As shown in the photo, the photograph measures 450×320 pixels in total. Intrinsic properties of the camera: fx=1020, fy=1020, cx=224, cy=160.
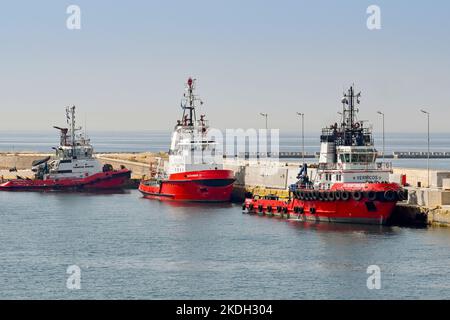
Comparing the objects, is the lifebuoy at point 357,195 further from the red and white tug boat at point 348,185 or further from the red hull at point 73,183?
the red hull at point 73,183

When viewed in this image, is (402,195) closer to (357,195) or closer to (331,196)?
(357,195)

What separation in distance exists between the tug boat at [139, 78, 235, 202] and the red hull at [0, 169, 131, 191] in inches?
664

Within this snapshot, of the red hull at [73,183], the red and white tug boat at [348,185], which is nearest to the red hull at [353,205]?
the red and white tug boat at [348,185]

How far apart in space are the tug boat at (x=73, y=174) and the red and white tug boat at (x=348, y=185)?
147 feet

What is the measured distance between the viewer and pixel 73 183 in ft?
395

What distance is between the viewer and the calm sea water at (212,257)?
160ft

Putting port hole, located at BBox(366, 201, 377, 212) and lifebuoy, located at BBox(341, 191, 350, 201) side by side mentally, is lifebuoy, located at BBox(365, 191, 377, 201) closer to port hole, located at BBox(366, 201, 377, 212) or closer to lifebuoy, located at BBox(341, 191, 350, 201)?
port hole, located at BBox(366, 201, 377, 212)

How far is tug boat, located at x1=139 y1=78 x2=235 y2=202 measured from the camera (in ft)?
315

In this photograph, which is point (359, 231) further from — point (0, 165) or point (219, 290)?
point (0, 165)

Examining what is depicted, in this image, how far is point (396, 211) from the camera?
73938 mm

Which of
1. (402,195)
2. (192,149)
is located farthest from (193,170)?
(402,195)

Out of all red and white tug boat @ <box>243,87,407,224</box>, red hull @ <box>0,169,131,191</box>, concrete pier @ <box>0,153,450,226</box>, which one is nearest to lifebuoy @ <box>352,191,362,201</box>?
red and white tug boat @ <box>243,87,407,224</box>

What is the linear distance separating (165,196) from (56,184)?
23936mm
